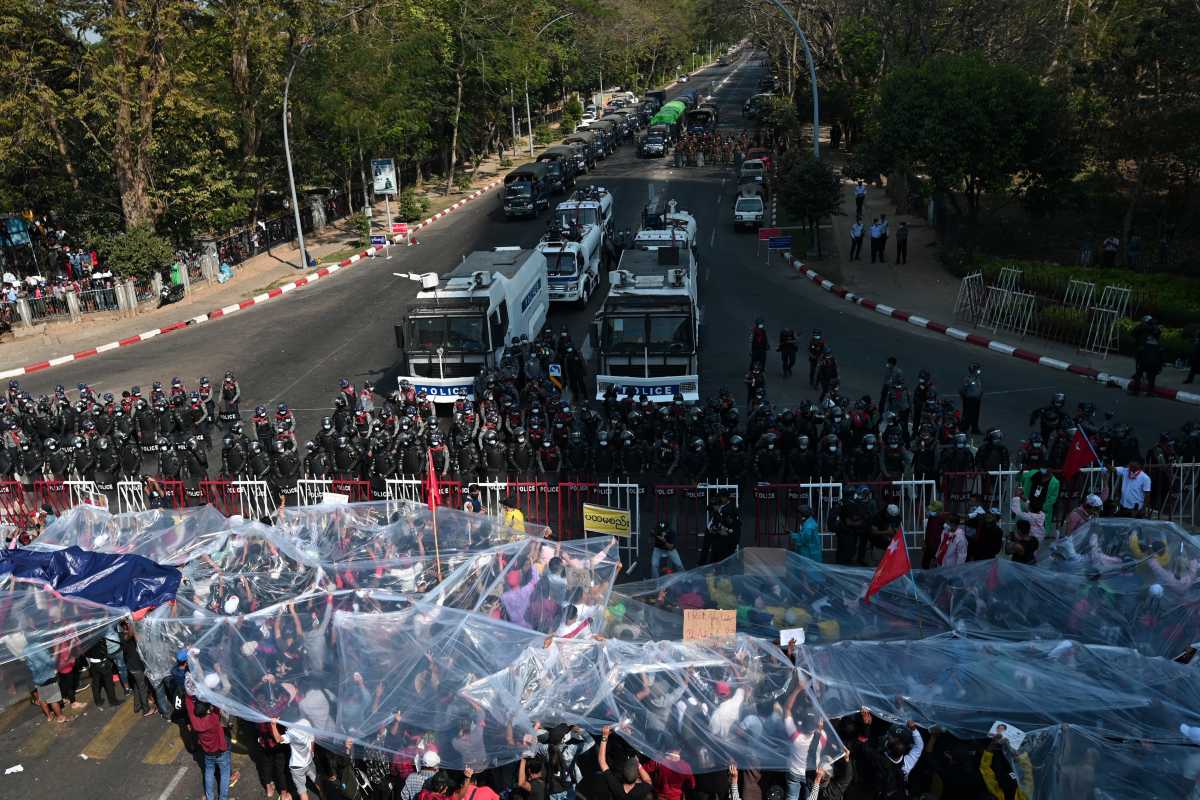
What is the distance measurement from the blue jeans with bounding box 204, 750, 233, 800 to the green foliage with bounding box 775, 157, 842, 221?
24.9 meters

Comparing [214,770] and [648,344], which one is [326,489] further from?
[648,344]

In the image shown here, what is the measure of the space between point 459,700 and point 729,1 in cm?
6065

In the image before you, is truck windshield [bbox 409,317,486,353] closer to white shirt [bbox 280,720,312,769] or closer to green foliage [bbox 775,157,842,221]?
white shirt [bbox 280,720,312,769]

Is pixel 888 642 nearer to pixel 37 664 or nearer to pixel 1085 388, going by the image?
pixel 37 664

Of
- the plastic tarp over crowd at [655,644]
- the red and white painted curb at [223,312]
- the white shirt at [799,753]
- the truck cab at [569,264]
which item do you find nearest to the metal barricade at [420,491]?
the plastic tarp over crowd at [655,644]

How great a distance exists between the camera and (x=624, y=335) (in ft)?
59.3

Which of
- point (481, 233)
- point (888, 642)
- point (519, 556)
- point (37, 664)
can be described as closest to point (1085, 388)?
point (888, 642)

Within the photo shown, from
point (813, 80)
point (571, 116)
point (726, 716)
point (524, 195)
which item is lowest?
point (726, 716)

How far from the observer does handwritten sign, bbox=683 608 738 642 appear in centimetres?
885

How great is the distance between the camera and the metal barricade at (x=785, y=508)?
1345 centimetres

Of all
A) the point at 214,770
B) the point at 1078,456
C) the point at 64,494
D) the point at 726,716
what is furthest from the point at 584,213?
the point at 726,716

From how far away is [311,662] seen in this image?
30.2 feet

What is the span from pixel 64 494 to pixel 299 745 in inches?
373

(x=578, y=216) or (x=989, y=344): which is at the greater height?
(x=578, y=216)
